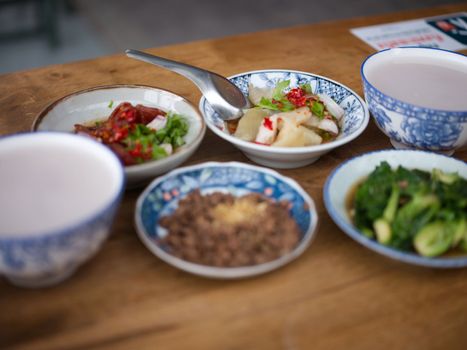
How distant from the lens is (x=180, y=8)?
418 cm

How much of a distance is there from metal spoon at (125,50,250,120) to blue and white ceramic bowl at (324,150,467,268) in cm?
34

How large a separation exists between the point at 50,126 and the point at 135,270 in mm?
469

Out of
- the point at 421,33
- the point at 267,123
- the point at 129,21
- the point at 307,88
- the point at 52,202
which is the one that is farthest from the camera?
the point at 129,21

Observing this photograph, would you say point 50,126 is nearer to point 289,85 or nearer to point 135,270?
point 135,270

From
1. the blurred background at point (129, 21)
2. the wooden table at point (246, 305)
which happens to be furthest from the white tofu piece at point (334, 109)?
the blurred background at point (129, 21)

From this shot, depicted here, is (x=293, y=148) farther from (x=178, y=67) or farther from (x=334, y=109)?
(x=178, y=67)

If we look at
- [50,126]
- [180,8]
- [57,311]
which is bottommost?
[180,8]

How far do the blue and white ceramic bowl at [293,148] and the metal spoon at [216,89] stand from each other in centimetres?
2

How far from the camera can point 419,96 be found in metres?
1.32

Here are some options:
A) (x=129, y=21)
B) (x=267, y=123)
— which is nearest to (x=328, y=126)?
(x=267, y=123)

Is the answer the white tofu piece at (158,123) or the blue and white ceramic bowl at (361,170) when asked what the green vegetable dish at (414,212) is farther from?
the white tofu piece at (158,123)

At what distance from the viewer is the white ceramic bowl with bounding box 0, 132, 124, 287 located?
2.64 feet

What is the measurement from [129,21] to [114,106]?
9.28ft

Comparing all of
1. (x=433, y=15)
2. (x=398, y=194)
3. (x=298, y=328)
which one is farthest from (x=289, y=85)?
(x=433, y=15)
